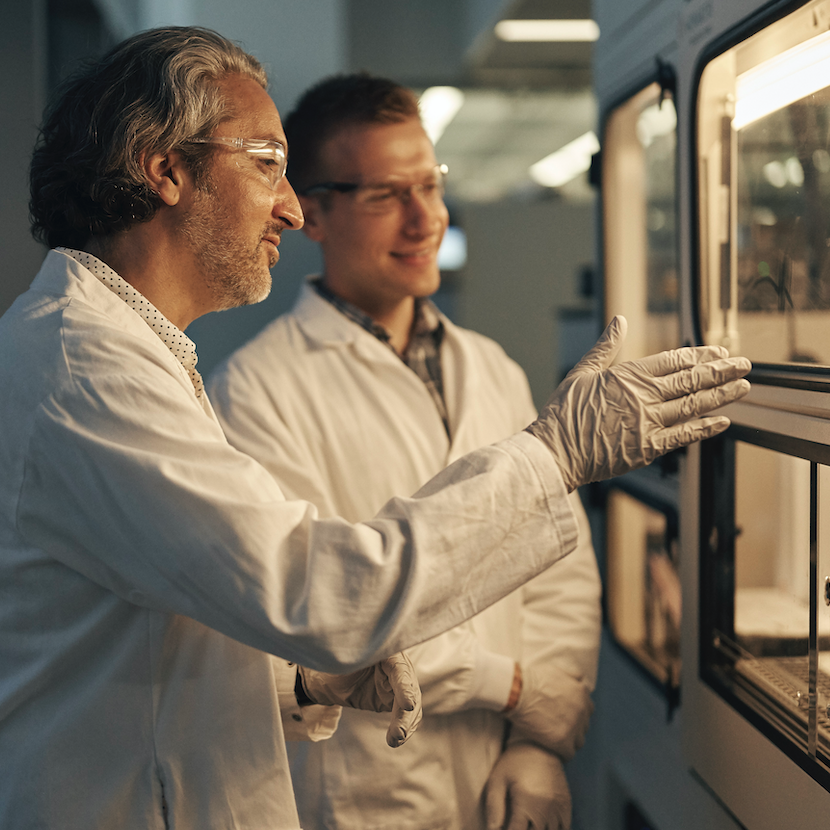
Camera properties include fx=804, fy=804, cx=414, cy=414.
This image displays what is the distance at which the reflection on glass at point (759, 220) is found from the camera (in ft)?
3.68

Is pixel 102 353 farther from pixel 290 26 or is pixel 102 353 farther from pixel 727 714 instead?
pixel 290 26

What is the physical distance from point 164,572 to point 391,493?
25.3 inches

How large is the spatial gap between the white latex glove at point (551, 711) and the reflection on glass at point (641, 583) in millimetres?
359

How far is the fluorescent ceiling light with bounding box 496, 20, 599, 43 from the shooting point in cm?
341

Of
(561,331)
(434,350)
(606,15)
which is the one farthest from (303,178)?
(561,331)

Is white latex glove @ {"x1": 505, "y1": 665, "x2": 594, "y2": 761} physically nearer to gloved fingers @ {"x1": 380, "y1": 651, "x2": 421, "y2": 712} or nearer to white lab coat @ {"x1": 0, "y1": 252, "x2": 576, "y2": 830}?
gloved fingers @ {"x1": 380, "y1": 651, "x2": 421, "y2": 712}

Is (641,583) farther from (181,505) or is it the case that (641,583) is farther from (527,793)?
Result: (181,505)

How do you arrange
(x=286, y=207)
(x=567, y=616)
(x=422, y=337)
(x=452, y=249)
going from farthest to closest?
(x=452, y=249)
(x=422, y=337)
(x=567, y=616)
(x=286, y=207)

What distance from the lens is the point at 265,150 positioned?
1057 mm

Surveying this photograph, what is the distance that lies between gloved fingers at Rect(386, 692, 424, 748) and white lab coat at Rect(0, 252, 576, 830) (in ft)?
0.44

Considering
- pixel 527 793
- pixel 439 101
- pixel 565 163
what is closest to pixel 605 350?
pixel 527 793

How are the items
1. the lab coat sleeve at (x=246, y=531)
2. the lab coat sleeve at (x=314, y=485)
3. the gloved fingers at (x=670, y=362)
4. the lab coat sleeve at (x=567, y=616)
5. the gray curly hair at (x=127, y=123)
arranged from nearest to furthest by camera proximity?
1. the lab coat sleeve at (x=246, y=531)
2. the gloved fingers at (x=670, y=362)
3. the gray curly hair at (x=127, y=123)
4. the lab coat sleeve at (x=314, y=485)
5. the lab coat sleeve at (x=567, y=616)

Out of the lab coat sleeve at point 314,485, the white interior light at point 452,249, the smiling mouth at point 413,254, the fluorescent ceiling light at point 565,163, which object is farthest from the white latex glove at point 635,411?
the fluorescent ceiling light at point 565,163

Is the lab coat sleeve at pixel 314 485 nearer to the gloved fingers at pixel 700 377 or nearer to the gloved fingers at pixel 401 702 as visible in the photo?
the gloved fingers at pixel 401 702
